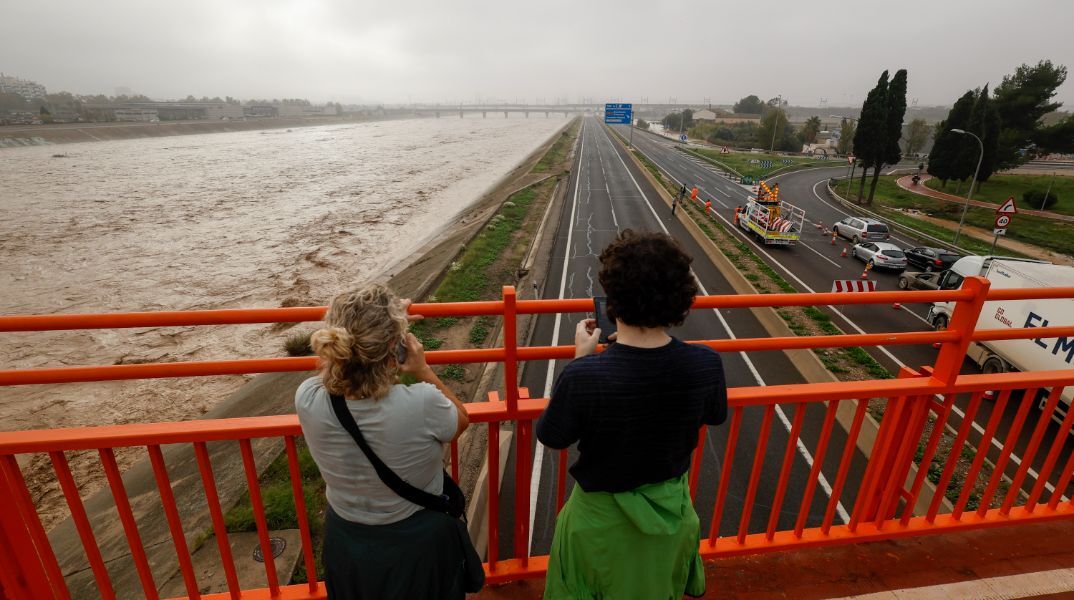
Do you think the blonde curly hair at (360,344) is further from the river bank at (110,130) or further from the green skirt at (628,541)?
the river bank at (110,130)

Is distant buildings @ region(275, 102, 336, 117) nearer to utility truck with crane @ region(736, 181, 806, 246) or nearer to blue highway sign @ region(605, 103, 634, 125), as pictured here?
blue highway sign @ region(605, 103, 634, 125)

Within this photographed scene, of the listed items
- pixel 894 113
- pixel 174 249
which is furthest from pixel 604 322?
pixel 894 113

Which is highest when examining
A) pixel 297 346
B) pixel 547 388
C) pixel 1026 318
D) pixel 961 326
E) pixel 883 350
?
pixel 961 326

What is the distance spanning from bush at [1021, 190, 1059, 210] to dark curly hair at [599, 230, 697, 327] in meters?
49.4

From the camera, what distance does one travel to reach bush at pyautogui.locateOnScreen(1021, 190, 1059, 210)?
35.9 meters

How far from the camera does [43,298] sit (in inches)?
838

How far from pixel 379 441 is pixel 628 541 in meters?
0.94

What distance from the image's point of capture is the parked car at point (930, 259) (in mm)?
19469

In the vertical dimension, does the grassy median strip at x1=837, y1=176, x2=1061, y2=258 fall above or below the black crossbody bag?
below

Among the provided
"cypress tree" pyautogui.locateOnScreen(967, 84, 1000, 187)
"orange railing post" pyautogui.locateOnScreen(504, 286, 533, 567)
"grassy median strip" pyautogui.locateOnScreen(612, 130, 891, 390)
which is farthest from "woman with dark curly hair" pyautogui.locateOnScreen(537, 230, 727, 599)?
"cypress tree" pyautogui.locateOnScreen(967, 84, 1000, 187)

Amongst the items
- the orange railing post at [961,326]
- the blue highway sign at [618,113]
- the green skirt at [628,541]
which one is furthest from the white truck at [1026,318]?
the blue highway sign at [618,113]

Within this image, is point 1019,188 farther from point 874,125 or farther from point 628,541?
point 628,541

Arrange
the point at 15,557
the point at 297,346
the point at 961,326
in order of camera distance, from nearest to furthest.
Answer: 1. the point at 15,557
2. the point at 961,326
3. the point at 297,346

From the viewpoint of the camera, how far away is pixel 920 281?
17.8 m
